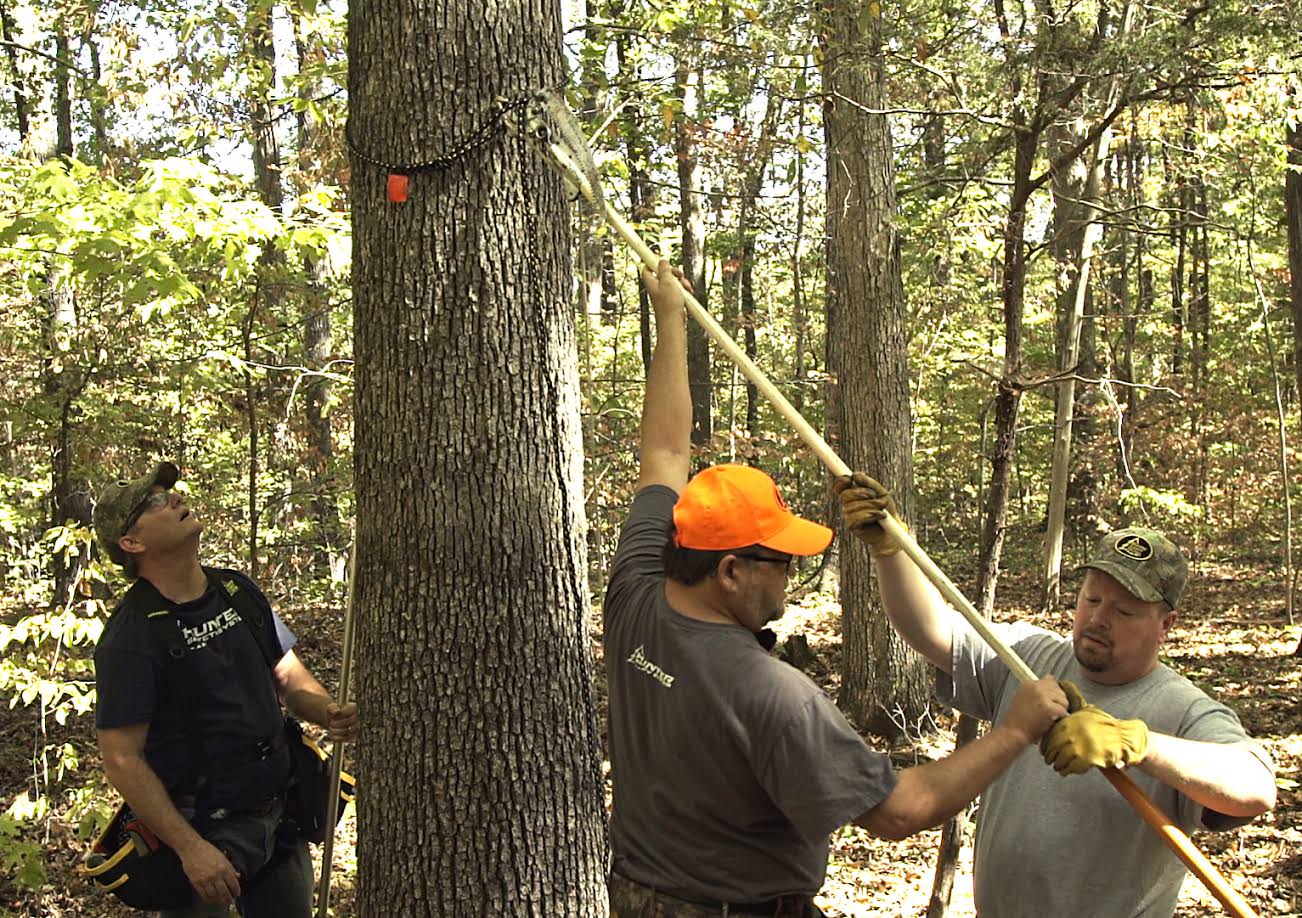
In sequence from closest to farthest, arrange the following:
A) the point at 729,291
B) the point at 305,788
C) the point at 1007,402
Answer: the point at 305,788, the point at 1007,402, the point at 729,291

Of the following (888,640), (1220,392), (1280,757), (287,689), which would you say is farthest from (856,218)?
(1220,392)

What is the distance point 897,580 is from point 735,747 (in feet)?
3.10

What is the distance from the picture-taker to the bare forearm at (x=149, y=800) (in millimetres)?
3156

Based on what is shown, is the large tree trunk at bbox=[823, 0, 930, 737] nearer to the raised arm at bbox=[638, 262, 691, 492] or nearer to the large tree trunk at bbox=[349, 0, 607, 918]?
the raised arm at bbox=[638, 262, 691, 492]

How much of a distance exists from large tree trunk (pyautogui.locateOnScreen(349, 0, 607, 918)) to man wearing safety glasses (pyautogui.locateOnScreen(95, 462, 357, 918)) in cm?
68

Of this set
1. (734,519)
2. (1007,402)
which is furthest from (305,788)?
(1007,402)

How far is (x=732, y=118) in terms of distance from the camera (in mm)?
13656

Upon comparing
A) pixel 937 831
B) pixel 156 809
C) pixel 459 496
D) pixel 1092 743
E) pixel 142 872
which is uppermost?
pixel 459 496

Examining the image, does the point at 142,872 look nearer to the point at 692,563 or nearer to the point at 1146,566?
the point at 692,563

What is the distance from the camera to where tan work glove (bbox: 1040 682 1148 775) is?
2354 mm

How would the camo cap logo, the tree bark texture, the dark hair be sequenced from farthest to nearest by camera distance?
the tree bark texture
the camo cap logo
the dark hair

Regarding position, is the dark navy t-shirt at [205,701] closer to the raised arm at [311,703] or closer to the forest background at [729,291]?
the raised arm at [311,703]

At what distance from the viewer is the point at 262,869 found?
3502mm

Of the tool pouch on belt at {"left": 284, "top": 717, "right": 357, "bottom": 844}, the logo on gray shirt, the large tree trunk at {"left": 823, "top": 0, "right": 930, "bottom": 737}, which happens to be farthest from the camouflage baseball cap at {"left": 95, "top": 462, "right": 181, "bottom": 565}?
the large tree trunk at {"left": 823, "top": 0, "right": 930, "bottom": 737}
